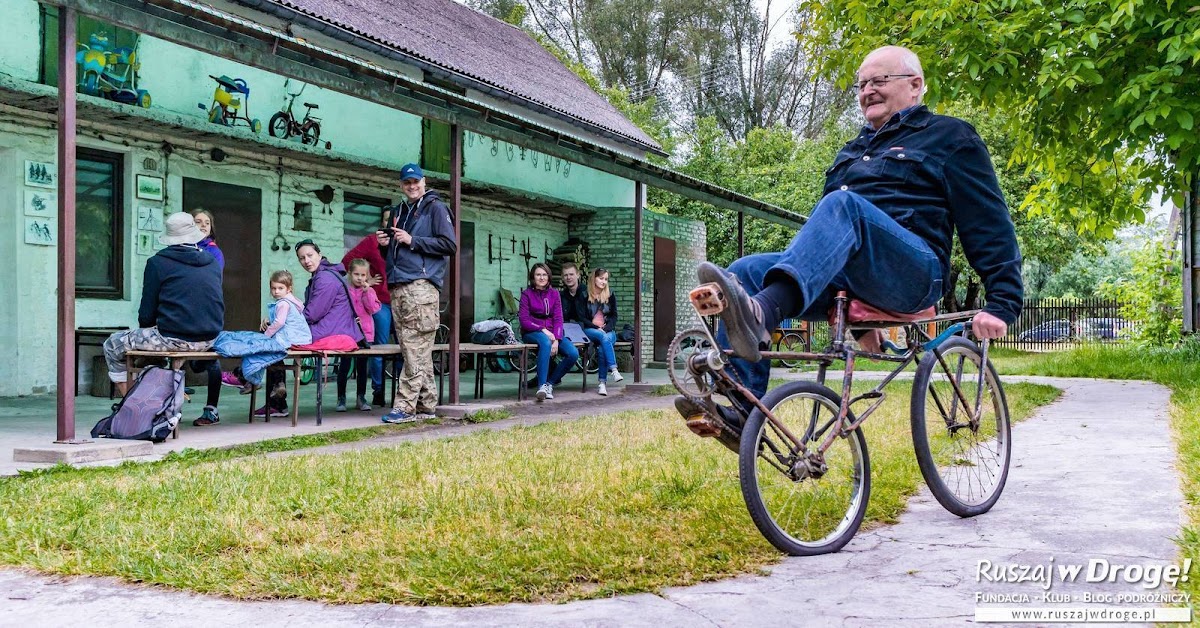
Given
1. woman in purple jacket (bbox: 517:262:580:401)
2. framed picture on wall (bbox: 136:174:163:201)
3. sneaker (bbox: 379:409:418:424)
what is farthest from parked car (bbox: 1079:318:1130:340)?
sneaker (bbox: 379:409:418:424)

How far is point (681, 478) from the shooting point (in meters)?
4.38

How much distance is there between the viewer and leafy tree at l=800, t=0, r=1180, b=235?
8.60 meters

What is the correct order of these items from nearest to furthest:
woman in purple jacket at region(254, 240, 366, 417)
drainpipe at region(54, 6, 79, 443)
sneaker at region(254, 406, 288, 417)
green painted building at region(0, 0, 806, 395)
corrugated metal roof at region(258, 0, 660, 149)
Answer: drainpipe at region(54, 6, 79, 443) → woman in purple jacket at region(254, 240, 366, 417) → sneaker at region(254, 406, 288, 417) → green painted building at region(0, 0, 806, 395) → corrugated metal roof at region(258, 0, 660, 149)

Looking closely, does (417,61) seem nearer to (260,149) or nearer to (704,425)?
(260,149)

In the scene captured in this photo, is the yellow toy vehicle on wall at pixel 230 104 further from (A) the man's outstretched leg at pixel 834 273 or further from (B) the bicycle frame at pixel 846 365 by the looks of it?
(A) the man's outstretched leg at pixel 834 273

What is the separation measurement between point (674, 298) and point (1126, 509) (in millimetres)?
15649

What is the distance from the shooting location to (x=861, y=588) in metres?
2.70

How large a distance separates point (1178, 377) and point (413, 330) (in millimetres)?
8696

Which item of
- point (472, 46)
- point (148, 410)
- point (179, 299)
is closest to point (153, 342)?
point (179, 299)

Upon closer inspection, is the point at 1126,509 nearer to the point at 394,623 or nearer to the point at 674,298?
the point at 394,623

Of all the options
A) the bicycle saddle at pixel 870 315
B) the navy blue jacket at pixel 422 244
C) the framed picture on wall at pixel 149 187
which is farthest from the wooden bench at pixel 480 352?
the bicycle saddle at pixel 870 315

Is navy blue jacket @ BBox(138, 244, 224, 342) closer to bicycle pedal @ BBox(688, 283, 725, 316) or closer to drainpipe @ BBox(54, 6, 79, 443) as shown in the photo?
drainpipe @ BBox(54, 6, 79, 443)

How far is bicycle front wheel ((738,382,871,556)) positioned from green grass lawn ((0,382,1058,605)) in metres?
0.15

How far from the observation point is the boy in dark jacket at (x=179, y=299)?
684 cm
